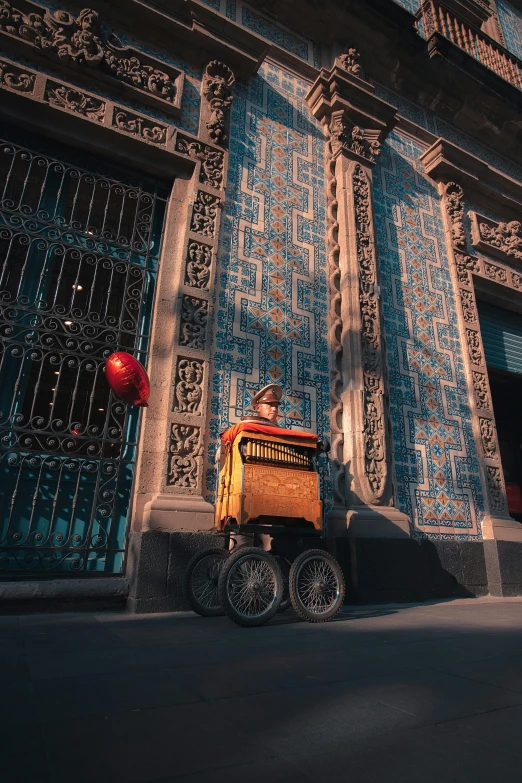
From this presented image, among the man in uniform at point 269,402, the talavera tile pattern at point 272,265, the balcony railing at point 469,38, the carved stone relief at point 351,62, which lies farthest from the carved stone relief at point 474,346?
the balcony railing at point 469,38

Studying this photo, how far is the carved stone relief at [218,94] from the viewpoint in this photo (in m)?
6.10

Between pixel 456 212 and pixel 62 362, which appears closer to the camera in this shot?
pixel 62 362

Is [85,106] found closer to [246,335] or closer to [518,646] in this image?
[246,335]

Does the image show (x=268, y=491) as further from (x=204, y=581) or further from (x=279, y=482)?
(x=204, y=581)

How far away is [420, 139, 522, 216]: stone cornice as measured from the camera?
8.11 metres

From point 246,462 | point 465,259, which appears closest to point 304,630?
point 246,462

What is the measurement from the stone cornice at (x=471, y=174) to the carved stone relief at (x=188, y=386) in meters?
6.08

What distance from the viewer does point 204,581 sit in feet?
Result: 12.9

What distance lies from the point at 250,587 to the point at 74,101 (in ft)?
18.2

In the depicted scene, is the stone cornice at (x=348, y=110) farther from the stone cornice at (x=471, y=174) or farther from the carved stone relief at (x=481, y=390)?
the carved stone relief at (x=481, y=390)

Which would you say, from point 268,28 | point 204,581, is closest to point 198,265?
point 204,581

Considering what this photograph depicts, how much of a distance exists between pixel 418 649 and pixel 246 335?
372 centimetres

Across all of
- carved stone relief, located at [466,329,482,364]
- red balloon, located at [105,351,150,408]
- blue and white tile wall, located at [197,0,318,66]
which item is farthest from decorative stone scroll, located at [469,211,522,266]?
red balloon, located at [105,351,150,408]

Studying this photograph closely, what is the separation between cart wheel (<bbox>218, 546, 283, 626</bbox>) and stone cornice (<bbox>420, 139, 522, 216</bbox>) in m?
7.59
